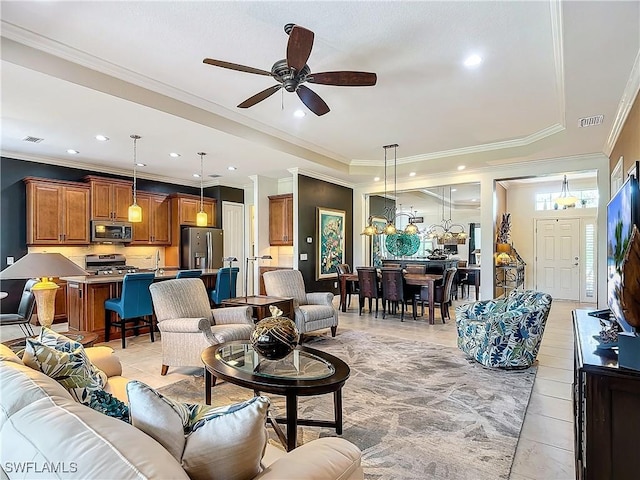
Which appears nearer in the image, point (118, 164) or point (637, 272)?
point (637, 272)

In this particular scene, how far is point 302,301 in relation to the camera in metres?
5.14

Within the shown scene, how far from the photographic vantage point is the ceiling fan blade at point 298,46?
236 cm

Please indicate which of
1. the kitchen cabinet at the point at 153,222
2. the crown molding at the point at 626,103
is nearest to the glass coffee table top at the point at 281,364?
the crown molding at the point at 626,103

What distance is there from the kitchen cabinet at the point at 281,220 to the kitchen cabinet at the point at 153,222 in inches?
88.3

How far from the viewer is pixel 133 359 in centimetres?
418

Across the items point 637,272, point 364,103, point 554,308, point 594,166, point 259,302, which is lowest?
point 554,308

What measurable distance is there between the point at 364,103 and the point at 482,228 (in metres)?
4.13

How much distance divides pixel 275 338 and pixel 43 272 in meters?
1.63

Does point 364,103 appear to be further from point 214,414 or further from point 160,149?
point 214,414

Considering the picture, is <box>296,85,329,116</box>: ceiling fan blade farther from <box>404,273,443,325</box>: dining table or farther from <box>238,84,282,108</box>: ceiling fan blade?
<box>404,273,443,325</box>: dining table

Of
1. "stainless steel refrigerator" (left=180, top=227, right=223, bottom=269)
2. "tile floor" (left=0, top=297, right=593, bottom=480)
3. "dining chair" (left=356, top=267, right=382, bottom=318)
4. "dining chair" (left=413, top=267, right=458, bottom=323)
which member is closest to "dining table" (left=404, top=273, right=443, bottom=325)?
"dining chair" (left=413, top=267, right=458, bottom=323)

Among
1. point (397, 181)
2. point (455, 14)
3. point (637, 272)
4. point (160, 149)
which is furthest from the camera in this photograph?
point (397, 181)

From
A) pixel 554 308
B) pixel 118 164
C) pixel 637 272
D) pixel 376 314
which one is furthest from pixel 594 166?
pixel 118 164

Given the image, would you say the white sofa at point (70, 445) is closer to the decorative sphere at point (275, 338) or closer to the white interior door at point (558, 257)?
the decorative sphere at point (275, 338)
